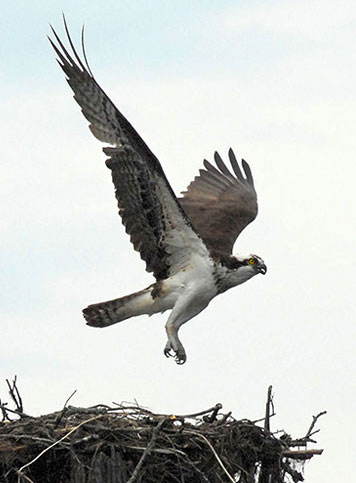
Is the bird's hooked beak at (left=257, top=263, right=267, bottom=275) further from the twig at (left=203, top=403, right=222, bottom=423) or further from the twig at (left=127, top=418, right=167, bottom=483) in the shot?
the twig at (left=127, top=418, right=167, bottom=483)

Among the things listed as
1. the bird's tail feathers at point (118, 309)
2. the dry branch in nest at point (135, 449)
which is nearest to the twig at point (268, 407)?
the dry branch in nest at point (135, 449)

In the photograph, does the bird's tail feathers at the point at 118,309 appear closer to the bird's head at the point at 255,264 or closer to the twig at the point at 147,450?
the bird's head at the point at 255,264

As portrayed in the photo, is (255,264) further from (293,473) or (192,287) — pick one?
(293,473)

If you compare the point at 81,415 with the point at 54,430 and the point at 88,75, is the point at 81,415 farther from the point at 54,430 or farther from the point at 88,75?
the point at 88,75

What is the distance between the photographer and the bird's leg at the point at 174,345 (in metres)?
11.8

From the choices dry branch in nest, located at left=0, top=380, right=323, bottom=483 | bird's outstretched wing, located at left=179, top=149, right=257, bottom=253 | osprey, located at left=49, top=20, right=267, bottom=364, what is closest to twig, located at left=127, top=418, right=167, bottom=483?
dry branch in nest, located at left=0, top=380, right=323, bottom=483

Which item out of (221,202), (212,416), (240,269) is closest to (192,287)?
(240,269)

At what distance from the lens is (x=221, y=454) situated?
959cm

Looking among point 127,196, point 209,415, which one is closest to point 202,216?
point 127,196

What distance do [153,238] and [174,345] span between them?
967 millimetres

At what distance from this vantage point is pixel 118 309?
12.2m

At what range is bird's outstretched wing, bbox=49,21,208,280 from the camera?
37.0 feet

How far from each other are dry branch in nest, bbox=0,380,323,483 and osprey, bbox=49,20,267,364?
79.4 inches

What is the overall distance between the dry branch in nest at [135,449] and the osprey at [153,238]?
6.62 ft
